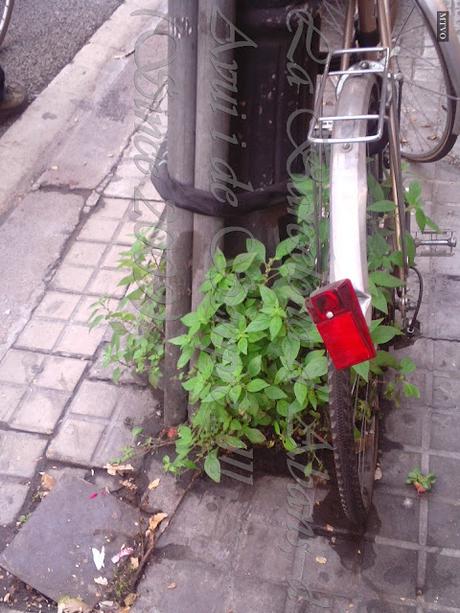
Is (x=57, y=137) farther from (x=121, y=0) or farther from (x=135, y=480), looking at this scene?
(x=135, y=480)

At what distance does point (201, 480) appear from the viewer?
9.23 feet

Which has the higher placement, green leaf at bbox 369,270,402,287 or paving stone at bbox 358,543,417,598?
green leaf at bbox 369,270,402,287

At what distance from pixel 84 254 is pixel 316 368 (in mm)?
1868

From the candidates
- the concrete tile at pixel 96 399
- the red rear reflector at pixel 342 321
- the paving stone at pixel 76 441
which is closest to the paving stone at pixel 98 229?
the concrete tile at pixel 96 399

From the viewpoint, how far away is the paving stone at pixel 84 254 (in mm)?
3834

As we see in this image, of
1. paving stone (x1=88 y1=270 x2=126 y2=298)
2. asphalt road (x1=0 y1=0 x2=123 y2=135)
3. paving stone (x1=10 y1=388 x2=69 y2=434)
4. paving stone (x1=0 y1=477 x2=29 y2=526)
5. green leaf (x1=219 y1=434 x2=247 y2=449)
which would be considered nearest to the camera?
green leaf (x1=219 y1=434 x2=247 y2=449)

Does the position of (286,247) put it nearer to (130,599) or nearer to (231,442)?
(231,442)

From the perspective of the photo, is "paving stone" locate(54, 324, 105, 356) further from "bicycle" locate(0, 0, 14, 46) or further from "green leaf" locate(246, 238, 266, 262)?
"bicycle" locate(0, 0, 14, 46)

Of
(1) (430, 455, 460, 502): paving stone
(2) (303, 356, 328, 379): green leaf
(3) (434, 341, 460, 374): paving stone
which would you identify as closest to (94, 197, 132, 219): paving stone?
(3) (434, 341, 460, 374): paving stone

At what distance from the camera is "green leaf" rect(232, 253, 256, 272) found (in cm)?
254

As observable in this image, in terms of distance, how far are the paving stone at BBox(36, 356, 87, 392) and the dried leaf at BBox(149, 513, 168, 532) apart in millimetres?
743

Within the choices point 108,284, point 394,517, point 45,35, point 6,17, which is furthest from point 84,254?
point 45,35

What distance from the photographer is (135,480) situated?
9.34 feet

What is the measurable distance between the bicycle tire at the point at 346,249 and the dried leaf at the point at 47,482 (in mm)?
1120
